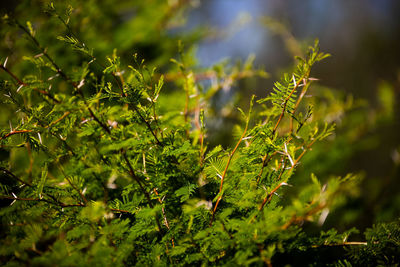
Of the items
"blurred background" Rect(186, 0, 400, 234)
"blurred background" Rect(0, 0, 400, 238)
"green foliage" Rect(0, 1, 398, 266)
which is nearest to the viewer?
"green foliage" Rect(0, 1, 398, 266)

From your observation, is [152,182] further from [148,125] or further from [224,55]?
[224,55]

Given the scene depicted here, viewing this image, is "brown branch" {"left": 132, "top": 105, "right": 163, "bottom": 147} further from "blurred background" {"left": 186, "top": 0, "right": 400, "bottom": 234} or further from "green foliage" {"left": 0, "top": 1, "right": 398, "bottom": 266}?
"blurred background" {"left": 186, "top": 0, "right": 400, "bottom": 234}

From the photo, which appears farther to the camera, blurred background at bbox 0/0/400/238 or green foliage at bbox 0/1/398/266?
blurred background at bbox 0/0/400/238

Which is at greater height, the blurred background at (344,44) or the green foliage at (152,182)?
the green foliage at (152,182)

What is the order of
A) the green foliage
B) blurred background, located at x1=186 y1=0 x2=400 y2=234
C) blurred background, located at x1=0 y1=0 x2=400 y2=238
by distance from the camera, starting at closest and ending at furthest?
the green foliage → blurred background, located at x1=0 y1=0 x2=400 y2=238 → blurred background, located at x1=186 y1=0 x2=400 y2=234

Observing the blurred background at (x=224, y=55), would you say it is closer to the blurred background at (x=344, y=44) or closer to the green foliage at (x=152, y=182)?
the green foliage at (x=152, y=182)

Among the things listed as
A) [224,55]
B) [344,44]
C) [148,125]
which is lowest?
[344,44]

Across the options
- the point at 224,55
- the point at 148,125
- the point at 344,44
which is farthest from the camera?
the point at 344,44

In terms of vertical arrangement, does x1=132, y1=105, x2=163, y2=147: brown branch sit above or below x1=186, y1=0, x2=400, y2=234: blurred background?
above

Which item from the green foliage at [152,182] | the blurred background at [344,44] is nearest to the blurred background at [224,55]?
the green foliage at [152,182]

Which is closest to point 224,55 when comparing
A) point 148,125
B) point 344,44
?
point 148,125

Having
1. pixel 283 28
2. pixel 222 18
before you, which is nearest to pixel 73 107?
pixel 283 28

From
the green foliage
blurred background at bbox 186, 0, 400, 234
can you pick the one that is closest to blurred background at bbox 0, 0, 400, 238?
the green foliage

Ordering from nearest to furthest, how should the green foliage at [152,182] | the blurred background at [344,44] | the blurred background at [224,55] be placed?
the green foliage at [152,182] < the blurred background at [224,55] < the blurred background at [344,44]
